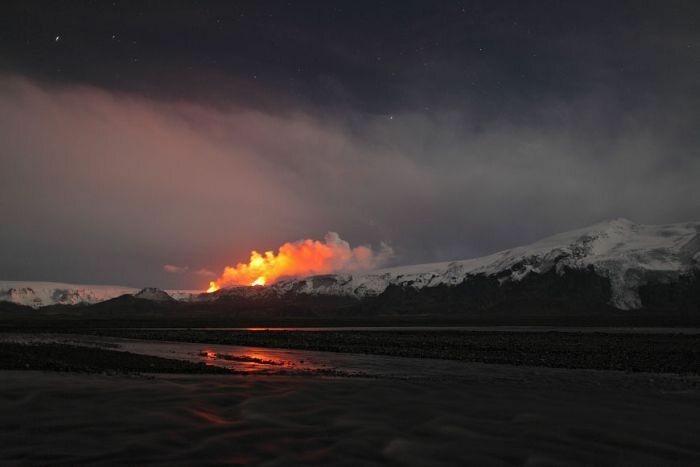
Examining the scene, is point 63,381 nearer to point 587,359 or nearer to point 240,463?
point 240,463

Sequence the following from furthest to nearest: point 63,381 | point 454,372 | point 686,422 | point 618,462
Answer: point 454,372 < point 63,381 < point 686,422 < point 618,462

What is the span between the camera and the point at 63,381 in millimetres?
28578

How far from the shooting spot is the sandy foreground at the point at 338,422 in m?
15.3

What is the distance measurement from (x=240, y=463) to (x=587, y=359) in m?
41.2

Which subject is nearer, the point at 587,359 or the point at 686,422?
the point at 686,422

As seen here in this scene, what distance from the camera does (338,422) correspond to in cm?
1992

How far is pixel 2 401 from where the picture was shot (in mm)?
22531

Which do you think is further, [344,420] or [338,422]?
[344,420]

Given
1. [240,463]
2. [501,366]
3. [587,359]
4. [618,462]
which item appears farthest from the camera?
[587,359]

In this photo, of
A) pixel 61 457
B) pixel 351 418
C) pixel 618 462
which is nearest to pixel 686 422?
pixel 618 462

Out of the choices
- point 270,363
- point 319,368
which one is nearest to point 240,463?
point 319,368

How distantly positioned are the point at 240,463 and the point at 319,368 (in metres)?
25.5

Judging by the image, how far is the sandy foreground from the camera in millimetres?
15312

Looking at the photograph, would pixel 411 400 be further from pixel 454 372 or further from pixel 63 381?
pixel 63 381
